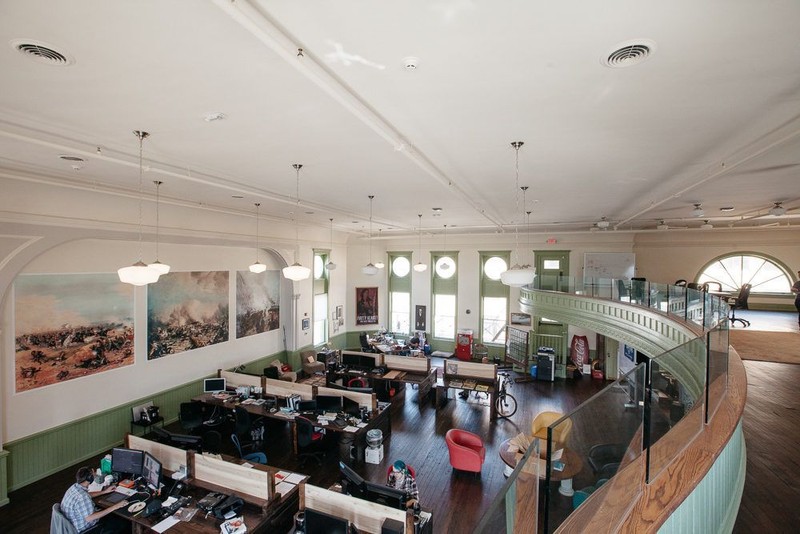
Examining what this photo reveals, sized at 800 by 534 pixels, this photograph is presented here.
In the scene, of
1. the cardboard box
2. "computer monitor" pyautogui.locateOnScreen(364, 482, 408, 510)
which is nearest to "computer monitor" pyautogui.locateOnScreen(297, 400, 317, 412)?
the cardboard box

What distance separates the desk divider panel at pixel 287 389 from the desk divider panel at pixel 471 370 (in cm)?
440

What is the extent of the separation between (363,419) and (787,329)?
443 inches

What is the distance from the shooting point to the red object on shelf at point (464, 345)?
16.3 meters

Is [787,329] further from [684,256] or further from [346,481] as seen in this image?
[346,481]

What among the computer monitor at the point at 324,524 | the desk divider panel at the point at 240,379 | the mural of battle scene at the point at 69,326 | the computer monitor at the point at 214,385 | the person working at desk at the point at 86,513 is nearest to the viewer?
the computer monitor at the point at 324,524

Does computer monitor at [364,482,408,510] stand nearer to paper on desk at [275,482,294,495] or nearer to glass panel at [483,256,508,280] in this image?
paper on desk at [275,482,294,495]

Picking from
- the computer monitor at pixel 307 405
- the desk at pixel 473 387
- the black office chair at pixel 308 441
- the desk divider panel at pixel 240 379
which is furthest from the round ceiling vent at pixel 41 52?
the desk at pixel 473 387

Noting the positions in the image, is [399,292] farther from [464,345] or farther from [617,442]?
[617,442]

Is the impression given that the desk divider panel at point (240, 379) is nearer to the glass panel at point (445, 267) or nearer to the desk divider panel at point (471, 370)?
the desk divider panel at point (471, 370)

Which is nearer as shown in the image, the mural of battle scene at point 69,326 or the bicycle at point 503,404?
the mural of battle scene at point 69,326

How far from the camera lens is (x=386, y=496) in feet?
16.5

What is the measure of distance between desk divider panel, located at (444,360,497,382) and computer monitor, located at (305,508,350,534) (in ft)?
24.2

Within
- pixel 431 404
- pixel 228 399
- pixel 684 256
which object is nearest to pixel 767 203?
pixel 684 256

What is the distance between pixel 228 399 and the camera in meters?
9.35
